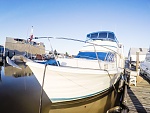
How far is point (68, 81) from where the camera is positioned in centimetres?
525

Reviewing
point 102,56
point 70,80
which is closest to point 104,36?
point 102,56

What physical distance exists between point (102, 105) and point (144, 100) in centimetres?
209

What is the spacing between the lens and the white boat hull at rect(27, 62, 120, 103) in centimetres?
500

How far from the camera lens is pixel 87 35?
10.5 m

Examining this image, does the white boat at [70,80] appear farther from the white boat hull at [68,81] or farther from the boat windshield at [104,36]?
the boat windshield at [104,36]

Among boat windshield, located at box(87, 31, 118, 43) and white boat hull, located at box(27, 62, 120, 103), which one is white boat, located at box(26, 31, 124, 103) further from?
boat windshield, located at box(87, 31, 118, 43)

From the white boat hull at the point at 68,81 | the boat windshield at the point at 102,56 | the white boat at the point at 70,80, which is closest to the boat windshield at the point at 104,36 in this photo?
the boat windshield at the point at 102,56

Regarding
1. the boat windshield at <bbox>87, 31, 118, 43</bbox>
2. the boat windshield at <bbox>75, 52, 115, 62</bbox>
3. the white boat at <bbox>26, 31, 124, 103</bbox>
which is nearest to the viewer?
the white boat at <bbox>26, 31, 124, 103</bbox>

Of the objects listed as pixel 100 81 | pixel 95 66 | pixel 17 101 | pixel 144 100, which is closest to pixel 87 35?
pixel 95 66

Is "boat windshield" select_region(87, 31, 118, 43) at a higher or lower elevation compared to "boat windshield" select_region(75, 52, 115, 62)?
higher

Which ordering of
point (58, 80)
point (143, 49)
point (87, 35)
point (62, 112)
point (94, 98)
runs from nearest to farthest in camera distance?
point (58, 80), point (62, 112), point (94, 98), point (87, 35), point (143, 49)

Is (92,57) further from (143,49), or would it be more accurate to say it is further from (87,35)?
(143,49)

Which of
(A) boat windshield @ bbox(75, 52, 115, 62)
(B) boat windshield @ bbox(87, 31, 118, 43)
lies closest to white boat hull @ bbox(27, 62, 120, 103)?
(A) boat windshield @ bbox(75, 52, 115, 62)

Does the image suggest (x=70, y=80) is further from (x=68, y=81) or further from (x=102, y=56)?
(x=102, y=56)
